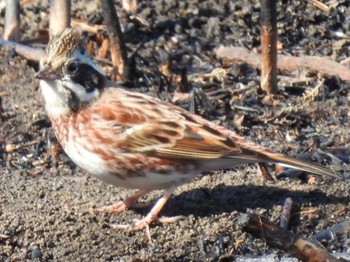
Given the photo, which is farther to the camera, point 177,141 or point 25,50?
point 25,50

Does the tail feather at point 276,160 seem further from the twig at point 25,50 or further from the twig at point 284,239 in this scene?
the twig at point 25,50

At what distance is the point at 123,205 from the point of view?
677 cm

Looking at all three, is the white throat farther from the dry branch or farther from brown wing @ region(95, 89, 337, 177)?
the dry branch

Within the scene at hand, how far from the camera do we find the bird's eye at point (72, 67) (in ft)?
21.5

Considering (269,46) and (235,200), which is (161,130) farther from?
(269,46)

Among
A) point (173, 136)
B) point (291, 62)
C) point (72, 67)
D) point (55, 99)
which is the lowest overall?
point (291, 62)

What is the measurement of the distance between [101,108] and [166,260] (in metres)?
1.12

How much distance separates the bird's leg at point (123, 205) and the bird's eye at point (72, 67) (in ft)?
2.79

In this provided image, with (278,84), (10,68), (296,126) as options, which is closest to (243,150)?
(296,126)

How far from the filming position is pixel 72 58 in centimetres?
654

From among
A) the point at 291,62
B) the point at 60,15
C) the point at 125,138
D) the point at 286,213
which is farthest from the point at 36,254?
the point at 291,62

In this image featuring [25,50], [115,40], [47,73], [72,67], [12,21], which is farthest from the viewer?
[12,21]

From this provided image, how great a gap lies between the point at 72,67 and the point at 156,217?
40.1 inches

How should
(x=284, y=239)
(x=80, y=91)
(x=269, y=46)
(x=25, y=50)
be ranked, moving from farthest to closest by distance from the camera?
(x=25, y=50) < (x=269, y=46) < (x=80, y=91) < (x=284, y=239)
